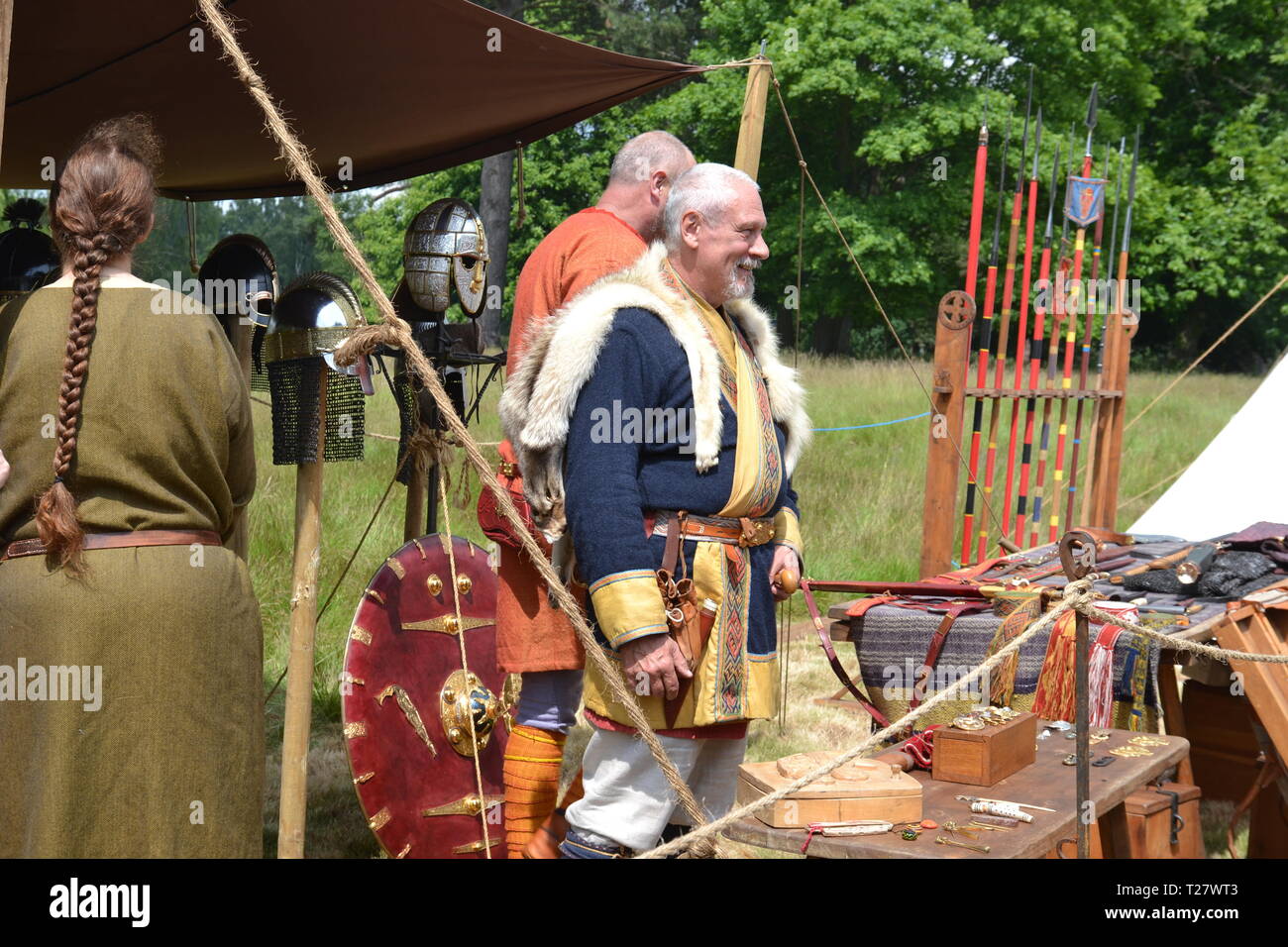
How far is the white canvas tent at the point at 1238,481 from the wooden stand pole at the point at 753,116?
10.0 ft

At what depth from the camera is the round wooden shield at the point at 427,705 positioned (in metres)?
3.26

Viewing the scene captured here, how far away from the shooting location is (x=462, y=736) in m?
3.46

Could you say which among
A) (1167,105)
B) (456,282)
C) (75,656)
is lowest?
(75,656)

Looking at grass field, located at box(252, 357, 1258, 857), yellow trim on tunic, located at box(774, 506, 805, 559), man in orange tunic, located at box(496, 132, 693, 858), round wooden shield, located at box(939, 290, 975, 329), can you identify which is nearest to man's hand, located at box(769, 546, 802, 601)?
yellow trim on tunic, located at box(774, 506, 805, 559)

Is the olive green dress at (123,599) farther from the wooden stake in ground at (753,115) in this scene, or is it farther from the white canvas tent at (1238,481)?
the white canvas tent at (1238,481)

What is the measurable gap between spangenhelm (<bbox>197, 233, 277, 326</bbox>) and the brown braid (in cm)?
113

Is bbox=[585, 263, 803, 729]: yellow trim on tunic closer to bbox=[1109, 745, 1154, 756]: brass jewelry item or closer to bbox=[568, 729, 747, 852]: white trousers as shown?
bbox=[568, 729, 747, 852]: white trousers

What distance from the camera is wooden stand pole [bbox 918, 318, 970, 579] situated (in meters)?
5.27

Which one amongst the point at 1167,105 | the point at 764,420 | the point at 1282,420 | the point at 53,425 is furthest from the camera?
the point at 1167,105

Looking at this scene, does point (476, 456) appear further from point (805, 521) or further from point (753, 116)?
point (805, 521)

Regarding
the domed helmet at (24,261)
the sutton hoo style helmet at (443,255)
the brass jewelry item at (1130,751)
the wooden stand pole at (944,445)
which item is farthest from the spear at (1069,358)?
the domed helmet at (24,261)

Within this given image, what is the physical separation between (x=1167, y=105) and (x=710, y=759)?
78.1 feet

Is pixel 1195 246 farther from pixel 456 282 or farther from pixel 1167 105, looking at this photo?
pixel 456 282
